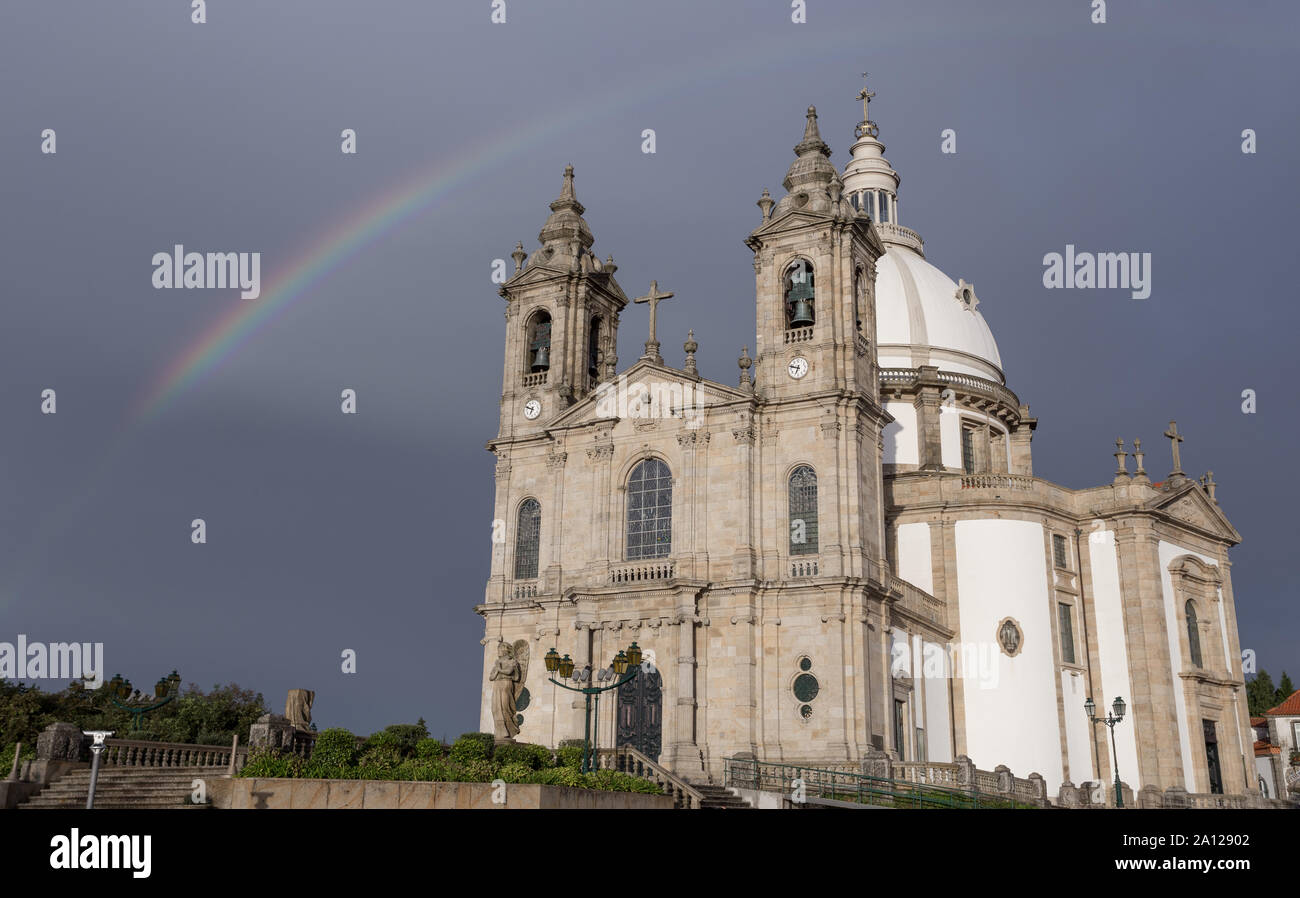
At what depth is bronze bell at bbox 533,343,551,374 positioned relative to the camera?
44497mm

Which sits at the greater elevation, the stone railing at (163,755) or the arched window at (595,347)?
the arched window at (595,347)

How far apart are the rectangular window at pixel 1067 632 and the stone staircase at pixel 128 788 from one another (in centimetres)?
2985

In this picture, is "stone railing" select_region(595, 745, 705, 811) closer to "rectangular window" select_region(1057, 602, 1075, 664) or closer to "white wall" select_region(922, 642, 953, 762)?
"white wall" select_region(922, 642, 953, 762)

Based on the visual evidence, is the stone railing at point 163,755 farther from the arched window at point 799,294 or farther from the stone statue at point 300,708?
the arched window at point 799,294

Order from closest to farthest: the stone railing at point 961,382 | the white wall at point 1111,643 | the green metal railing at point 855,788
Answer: the green metal railing at point 855,788 < the white wall at point 1111,643 < the stone railing at point 961,382

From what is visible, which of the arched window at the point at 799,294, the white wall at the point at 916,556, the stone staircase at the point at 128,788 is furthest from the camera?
the white wall at the point at 916,556

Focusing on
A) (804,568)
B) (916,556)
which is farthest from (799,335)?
(916,556)

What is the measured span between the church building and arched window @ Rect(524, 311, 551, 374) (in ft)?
0.30

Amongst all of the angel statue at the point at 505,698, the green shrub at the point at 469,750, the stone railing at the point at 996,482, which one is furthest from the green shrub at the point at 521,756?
the stone railing at the point at 996,482

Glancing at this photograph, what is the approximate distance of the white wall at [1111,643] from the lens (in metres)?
42.4

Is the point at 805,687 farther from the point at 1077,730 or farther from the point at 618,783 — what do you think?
the point at 1077,730

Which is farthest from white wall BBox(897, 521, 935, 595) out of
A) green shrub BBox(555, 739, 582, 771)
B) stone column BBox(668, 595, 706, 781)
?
green shrub BBox(555, 739, 582, 771)
